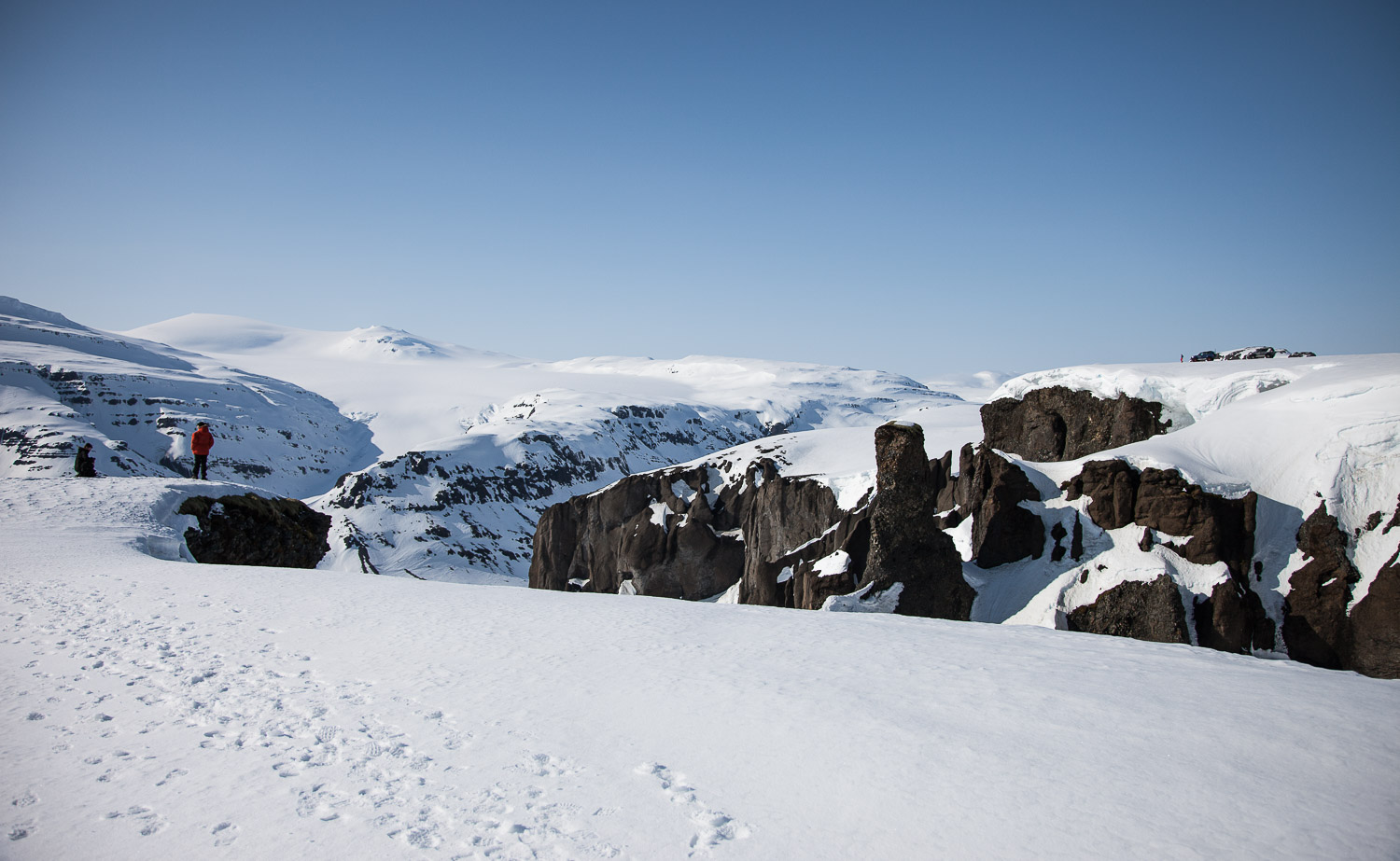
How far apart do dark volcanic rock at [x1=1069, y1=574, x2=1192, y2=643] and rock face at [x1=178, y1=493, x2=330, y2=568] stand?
85.5 feet

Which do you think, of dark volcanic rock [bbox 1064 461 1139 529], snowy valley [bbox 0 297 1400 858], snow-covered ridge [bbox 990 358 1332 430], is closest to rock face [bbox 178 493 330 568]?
snowy valley [bbox 0 297 1400 858]

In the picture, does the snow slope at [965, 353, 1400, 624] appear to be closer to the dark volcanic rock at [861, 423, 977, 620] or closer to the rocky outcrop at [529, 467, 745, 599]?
the dark volcanic rock at [861, 423, 977, 620]

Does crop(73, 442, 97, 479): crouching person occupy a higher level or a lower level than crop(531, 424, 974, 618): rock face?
higher

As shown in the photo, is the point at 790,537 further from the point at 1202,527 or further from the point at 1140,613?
the point at 1202,527

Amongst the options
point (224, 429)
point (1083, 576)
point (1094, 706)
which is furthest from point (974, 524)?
point (224, 429)

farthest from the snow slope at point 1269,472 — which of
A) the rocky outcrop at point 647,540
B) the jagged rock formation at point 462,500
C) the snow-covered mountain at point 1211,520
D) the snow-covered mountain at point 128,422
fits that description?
the snow-covered mountain at point 128,422

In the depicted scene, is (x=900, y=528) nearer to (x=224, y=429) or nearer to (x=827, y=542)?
(x=827, y=542)

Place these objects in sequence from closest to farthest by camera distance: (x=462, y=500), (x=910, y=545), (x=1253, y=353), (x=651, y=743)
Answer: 1. (x=651, y=743)
2. (x=910, y=545)
3. (x=1253, y=353)
4. (x=462, y=500)

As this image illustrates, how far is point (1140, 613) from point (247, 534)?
29.1 m

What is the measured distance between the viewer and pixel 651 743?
6.66 metres

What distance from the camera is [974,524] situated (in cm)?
3131

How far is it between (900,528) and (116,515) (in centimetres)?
2490

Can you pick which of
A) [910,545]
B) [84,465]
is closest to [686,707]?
[910,545]

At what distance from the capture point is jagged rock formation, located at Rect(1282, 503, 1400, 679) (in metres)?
21.8
